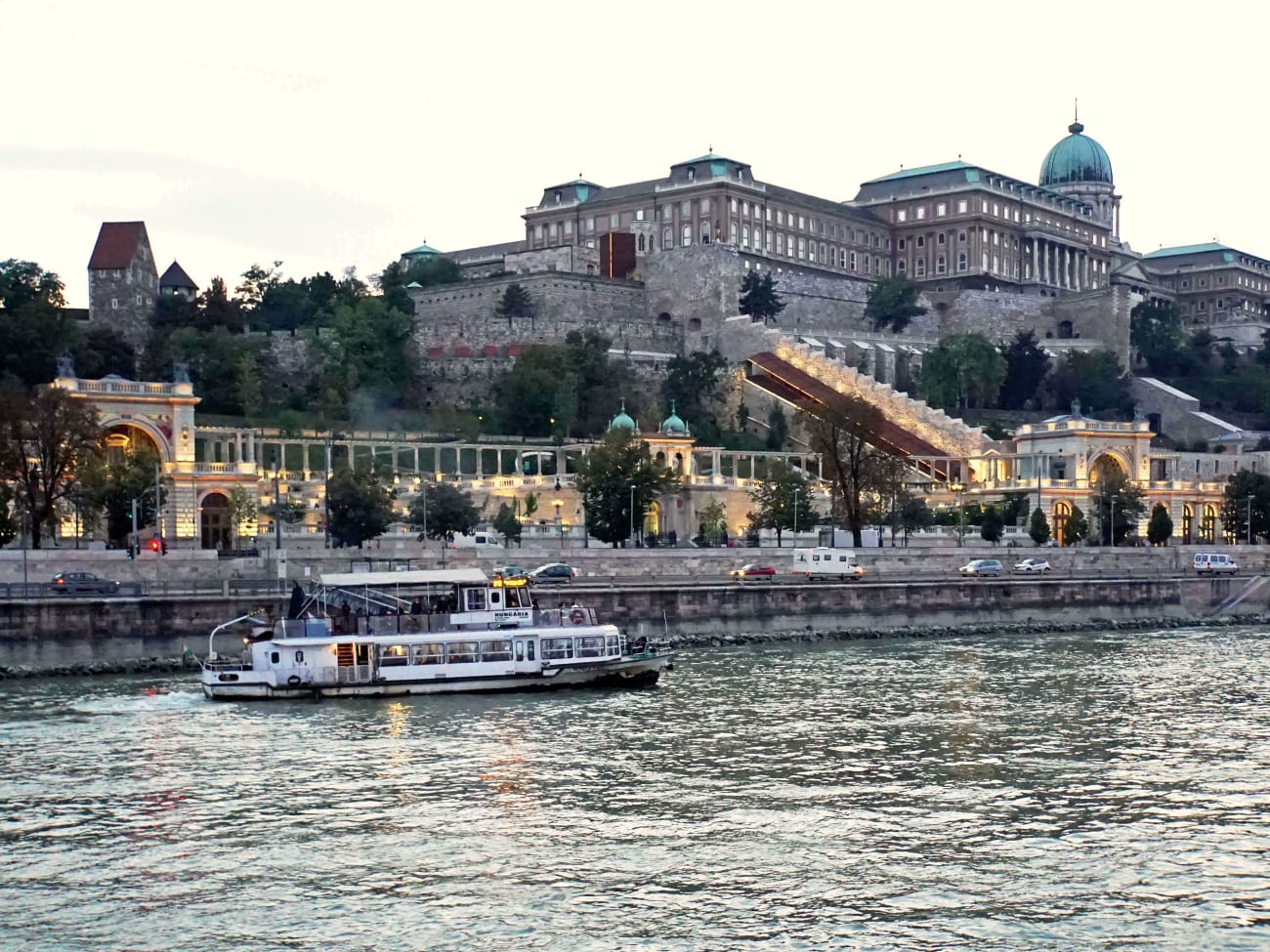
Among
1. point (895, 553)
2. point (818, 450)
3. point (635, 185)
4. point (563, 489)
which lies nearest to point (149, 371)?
point (563, 489)

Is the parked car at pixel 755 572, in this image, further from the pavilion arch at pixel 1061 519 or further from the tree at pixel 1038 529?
the pavilion arch at pixel 1061 519

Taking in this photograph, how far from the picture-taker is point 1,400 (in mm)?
80125

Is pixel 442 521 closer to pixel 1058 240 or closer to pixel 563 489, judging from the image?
pixel 563 489

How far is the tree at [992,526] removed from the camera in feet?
325

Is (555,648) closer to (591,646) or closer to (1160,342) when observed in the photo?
(591,646)

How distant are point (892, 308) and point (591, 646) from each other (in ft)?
361

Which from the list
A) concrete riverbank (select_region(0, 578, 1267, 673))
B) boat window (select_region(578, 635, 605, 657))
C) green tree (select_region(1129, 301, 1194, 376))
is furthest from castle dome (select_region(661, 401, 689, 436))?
green tree (select_region(1129, 301, 1194, 376))

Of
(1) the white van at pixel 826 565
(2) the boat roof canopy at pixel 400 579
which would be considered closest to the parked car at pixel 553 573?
(1) the white van at pixel 826 565

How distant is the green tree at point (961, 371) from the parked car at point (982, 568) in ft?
180

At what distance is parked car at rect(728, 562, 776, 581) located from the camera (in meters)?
76.9

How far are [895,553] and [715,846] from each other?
183 feet

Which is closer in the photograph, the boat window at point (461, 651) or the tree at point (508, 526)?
the boat window at point (461, 651)

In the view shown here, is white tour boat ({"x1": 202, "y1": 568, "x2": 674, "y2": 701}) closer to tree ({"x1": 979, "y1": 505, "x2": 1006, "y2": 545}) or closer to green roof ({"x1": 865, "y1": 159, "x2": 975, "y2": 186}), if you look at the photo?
tree ({"x1": 979, "y1": 505, "x2": 1006, "y2": 545})

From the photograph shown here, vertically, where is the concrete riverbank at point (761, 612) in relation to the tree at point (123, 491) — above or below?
below
